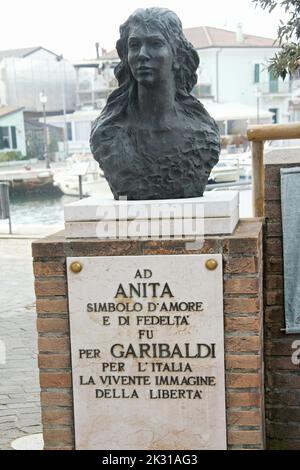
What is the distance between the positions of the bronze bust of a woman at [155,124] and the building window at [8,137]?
43.6 metres

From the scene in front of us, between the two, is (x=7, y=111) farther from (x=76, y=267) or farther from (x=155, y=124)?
(x=76, y=267)

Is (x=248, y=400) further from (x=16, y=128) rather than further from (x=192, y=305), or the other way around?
(x=16, y=128)

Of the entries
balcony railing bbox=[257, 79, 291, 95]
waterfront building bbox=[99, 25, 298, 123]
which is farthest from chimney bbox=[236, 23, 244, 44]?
balcony railing bbox=[257, 79, 291, 95]

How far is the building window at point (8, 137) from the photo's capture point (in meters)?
46.7

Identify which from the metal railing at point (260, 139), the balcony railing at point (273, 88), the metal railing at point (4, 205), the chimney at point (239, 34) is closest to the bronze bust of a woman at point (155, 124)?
the metal railing at point (260, 139)

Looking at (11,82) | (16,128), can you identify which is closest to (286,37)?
(16,128)

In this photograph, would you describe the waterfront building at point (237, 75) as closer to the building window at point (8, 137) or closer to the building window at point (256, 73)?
the building window at point (256, 73)

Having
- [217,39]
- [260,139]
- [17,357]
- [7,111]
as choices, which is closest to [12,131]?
[7,111]

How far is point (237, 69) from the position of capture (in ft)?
158

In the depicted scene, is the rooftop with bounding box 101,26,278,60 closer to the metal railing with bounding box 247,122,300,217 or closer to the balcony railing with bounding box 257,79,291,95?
the balcony railing with bounding box 257,79,291,95

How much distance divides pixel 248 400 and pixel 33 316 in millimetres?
5012

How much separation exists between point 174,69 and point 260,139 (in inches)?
36.5

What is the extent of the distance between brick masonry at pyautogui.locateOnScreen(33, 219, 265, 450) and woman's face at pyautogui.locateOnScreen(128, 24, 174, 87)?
0.93 m

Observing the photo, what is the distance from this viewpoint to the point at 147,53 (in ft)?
12.6
